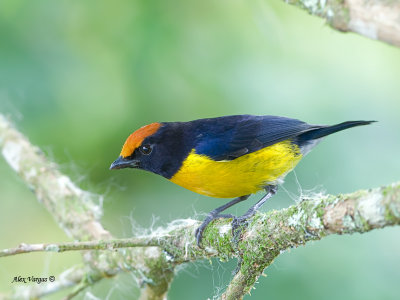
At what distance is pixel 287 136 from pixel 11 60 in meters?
2.60

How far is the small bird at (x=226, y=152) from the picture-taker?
371 centimetres

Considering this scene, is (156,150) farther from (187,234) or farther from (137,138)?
(187,234)

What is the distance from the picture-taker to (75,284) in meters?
3.99

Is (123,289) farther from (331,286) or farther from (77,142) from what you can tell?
(331,286)

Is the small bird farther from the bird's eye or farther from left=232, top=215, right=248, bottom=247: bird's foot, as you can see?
left=232, top=215, right=248, bottom=247: bird's foot

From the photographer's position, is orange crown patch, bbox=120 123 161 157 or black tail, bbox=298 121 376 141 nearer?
black tail, bbox=298 121 376 141

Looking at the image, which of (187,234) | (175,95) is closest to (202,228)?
(187,234)

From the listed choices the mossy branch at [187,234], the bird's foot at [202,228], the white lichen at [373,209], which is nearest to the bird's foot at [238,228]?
the mossy branch at [187,234]

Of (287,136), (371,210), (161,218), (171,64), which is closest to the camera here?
(371,210)

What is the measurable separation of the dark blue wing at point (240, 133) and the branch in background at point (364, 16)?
1.36 meters

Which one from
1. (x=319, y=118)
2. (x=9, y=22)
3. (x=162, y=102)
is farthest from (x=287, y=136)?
(x=9, y=22)

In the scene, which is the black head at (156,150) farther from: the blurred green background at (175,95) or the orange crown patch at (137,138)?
the blurred green background at (175,95)

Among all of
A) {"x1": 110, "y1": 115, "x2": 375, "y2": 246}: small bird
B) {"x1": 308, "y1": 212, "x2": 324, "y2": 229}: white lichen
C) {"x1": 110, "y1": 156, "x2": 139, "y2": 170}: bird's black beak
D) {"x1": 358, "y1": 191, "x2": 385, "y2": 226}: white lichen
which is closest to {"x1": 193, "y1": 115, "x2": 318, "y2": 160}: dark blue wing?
{"x1": 110, "y1": 115, "x2": 375, "y2": 246}: small bird

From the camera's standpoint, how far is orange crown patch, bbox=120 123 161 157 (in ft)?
12.7
